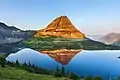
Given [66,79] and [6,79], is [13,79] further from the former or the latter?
[66,79]

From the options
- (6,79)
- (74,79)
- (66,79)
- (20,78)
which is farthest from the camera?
(74,79)

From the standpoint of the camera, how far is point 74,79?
196 meters

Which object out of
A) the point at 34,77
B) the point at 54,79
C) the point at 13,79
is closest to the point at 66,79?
the point at 54,79

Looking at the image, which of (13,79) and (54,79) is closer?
(13,79)

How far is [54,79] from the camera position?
182 metres

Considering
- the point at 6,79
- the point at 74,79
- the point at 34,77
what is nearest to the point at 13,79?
the point at 6,79

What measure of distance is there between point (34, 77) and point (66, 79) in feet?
73.1

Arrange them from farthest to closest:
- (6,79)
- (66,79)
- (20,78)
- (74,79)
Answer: (74,79)
(66,79)
(20,78)
(6,79)

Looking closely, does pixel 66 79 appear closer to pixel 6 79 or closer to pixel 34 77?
pixel 34 77

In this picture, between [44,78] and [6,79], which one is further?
[44,78]

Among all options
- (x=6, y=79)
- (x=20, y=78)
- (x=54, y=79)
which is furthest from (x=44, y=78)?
(x=6, y=79)

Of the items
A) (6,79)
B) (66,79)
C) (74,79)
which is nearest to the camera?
(6,79)

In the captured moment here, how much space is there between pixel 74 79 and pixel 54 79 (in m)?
20.7

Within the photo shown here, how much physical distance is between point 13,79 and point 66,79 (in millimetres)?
40193
